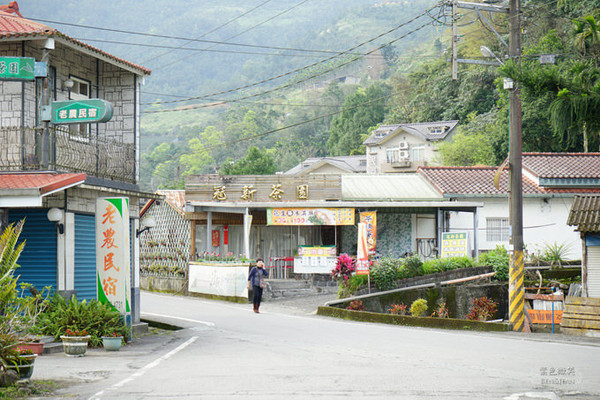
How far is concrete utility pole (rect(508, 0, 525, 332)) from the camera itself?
20172 millimetres

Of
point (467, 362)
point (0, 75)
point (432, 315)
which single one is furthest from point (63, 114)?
point (432, 315)

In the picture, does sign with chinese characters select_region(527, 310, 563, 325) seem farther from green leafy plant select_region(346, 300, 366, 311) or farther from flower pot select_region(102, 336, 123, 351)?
flower pot select_region(102, 336, 123, 351)

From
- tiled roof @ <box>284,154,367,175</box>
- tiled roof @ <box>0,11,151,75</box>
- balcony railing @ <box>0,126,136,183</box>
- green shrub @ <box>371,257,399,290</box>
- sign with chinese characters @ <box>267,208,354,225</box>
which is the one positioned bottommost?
green shrub @ <box>371,257,399,290</box>

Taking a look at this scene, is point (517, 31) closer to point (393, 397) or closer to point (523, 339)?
point (523, 339)

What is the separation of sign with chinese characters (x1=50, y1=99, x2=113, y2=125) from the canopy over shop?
14639 millimetres

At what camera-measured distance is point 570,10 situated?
1809 inches

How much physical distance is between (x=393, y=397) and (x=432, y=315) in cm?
1484

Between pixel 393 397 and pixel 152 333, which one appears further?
pixel 152 333

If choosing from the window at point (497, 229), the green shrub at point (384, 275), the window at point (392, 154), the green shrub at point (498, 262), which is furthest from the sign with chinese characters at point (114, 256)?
the window at point (392, 154)

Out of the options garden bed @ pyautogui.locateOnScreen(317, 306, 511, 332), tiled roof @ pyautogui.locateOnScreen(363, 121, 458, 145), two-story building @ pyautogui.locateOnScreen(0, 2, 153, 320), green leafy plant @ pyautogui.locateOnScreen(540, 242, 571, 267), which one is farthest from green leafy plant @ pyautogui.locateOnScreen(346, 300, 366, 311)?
tiled roof @ pyautogui.locateOnScreen(363, 121, 458, 145)

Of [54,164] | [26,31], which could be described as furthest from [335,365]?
[26,31]

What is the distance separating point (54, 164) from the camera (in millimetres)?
16000

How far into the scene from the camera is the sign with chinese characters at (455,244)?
2833cm

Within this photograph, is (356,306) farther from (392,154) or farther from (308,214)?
(392,154)
